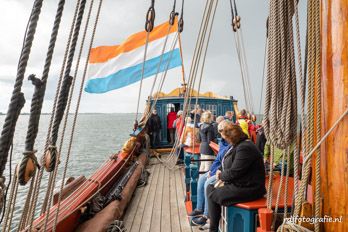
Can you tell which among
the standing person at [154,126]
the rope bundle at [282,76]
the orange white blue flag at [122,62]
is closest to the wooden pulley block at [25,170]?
the rope bundle at [282,76]

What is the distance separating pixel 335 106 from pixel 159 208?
2.85 m

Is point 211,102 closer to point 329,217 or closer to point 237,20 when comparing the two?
point 237,20

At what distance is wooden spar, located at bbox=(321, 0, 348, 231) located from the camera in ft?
3.07

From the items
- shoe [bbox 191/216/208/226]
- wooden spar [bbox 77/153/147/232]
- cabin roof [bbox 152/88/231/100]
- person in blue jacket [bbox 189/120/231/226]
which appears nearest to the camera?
wooden spar [bbox 77/153/147/232]

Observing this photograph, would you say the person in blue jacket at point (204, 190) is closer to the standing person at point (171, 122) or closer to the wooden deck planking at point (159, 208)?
the wooden deck planking at point (159, 208)

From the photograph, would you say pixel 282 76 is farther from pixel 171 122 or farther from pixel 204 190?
pixel 171 122

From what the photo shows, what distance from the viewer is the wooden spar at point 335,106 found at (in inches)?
36.8

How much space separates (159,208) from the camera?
3.41 meters

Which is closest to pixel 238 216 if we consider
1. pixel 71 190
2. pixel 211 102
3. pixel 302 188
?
pixel 302 188

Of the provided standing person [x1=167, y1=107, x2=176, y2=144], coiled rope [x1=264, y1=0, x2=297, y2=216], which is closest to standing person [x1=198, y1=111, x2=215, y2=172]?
coiled rope [x1=264, y1=0, x2=297, y2=216]

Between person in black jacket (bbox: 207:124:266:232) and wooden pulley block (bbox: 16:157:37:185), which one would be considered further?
person in black jacket (bbox: 207:124:266:232)

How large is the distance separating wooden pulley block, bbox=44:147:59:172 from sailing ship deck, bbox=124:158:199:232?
175cm

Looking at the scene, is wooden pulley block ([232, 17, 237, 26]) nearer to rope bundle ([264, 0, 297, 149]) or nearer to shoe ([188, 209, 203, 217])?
shoe ([188, 209, 203, 217])

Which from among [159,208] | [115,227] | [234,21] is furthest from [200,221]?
[234,21]
